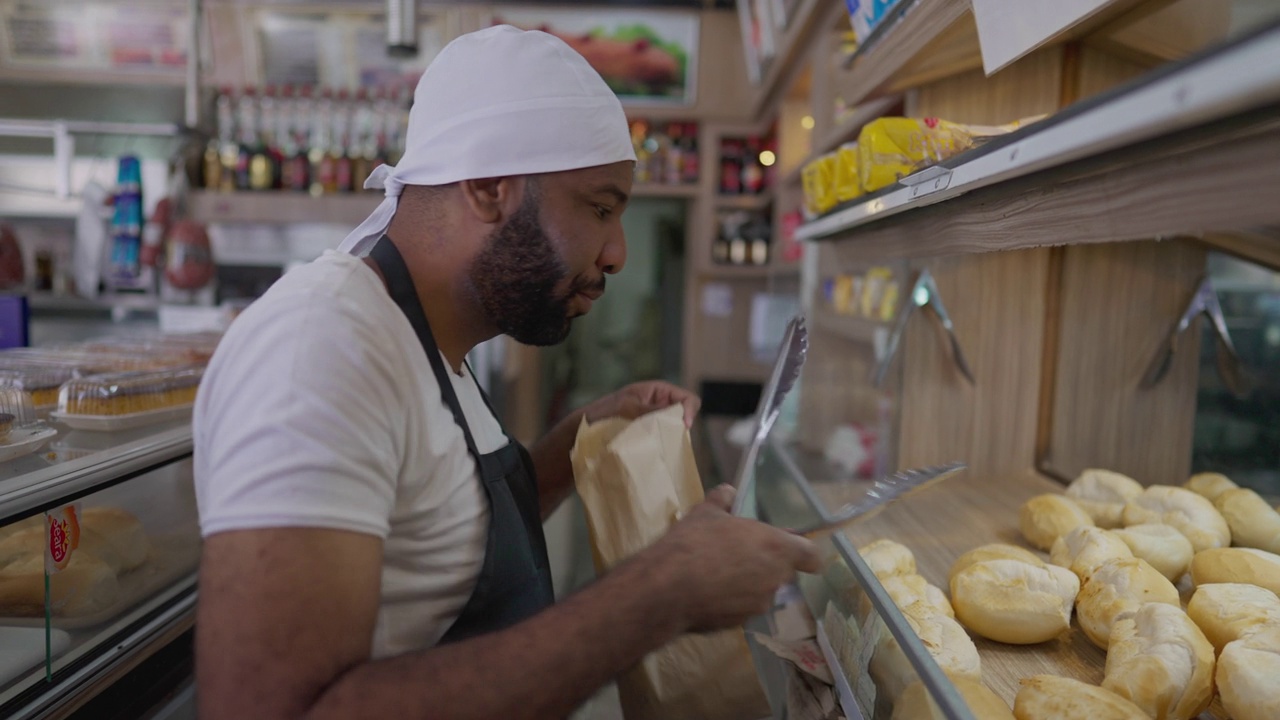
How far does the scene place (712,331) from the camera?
447 cm

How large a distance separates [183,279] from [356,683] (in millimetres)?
3525

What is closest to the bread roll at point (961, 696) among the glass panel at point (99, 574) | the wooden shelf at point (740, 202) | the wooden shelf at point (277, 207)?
the glass panel at point (99, 574)

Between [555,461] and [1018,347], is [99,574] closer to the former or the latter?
[555,461]

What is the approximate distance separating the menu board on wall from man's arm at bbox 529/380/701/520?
12.6 feet

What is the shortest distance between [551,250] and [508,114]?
173 mm

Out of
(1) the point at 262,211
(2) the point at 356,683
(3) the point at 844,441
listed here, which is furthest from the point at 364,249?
(1) the point at 262,211

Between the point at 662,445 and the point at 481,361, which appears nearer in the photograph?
the point at 662,445

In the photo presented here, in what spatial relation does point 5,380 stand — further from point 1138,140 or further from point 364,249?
point 1138,140

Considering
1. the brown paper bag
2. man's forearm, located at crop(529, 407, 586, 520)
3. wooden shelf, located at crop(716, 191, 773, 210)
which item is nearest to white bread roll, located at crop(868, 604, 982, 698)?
the brown paper bag

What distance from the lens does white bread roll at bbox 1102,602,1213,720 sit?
76 centimetres

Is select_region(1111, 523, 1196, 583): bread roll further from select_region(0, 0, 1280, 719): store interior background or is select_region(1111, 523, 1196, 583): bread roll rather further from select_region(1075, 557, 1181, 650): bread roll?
select_region(0, 0, 1280, 719): store interior background

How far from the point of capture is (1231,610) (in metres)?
0.87

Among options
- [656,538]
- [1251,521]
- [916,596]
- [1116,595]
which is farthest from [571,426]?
[1251,521]

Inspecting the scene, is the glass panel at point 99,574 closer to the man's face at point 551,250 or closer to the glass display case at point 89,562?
the glass display case at point 89,562
